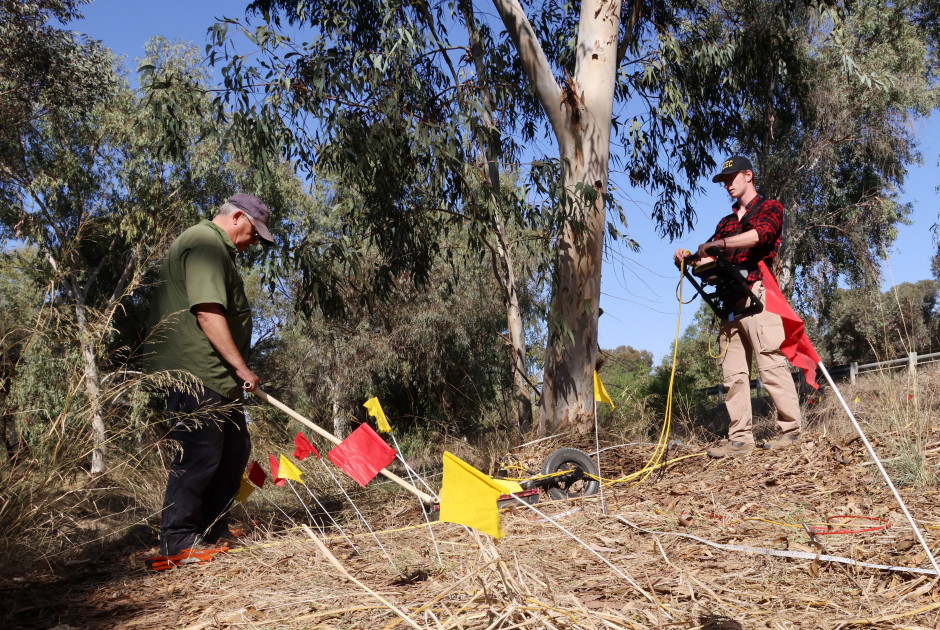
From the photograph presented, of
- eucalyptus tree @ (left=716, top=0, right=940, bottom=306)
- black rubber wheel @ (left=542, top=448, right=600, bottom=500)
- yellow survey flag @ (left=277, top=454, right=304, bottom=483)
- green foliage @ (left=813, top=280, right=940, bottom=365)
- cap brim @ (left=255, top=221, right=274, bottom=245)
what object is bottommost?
black rubber wheel @ (left=542, top=448, right=600, bottom=500)

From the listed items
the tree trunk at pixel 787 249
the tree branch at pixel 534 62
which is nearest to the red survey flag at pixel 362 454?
the tree branch at pixel 534 62

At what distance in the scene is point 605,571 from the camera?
94.1 inches

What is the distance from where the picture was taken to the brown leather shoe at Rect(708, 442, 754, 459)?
433 centimetres

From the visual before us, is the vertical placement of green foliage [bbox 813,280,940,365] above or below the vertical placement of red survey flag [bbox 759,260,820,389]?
above

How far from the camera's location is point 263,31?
18.3ft

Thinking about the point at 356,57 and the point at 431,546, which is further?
the point at 356,57

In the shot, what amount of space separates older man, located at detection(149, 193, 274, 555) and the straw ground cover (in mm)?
276

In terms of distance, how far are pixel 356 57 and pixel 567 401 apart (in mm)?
3239

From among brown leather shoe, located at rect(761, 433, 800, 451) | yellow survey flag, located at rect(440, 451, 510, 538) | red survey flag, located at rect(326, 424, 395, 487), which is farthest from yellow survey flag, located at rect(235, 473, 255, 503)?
brown leather shoe, located at rect(761, 433, 800, 451)

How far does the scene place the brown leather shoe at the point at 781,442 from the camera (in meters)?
4.25

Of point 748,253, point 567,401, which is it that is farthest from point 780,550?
point 567,401

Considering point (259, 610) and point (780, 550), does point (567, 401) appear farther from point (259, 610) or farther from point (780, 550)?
point (259, 610)

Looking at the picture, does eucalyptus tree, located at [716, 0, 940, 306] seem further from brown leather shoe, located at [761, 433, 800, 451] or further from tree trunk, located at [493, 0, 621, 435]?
brown leather shoe, located at [761, 433, 800, 451]

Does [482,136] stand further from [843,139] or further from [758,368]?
[843,139]
